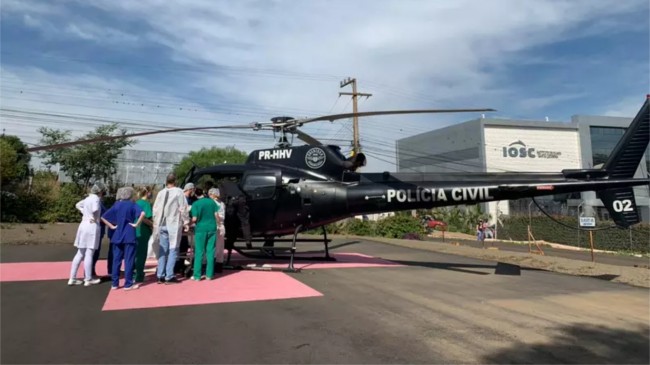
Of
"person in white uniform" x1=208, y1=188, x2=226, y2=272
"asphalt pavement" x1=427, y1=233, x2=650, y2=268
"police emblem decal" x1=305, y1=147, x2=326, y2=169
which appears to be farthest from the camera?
"asphalt pavement" x1=427, y1=233, x2=650, y2=268

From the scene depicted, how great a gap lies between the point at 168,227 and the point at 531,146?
63.8 m

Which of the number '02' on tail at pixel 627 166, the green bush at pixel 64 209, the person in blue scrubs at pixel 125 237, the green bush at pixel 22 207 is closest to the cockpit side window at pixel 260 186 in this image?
the person in blue scrubs at pixel 125 237

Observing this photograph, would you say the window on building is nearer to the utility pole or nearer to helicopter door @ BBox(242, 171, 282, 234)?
the utility pole

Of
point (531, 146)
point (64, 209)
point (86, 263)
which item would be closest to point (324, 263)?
point (86, 263)

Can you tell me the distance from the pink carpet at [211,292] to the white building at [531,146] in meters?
54.0

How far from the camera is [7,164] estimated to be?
24.5 meters

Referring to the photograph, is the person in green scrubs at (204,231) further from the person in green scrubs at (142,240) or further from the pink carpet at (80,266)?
the pink carpet at (80,266)

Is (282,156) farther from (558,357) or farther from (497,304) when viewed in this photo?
(558,357)

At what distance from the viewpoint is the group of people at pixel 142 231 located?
23.5 ft

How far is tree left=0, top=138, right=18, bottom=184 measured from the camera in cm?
2370

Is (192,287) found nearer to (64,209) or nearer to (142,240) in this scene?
(142,240)

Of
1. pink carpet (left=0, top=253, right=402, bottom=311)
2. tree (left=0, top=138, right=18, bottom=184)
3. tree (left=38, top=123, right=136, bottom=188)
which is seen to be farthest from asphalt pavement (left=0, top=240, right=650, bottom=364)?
tree (left=38, top=123, right=136, bottom=188)

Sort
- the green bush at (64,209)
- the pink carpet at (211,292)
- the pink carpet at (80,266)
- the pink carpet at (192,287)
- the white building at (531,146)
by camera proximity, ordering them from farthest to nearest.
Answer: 1. the white building at (531,146)
2. the green bush at (64,209)
3. the pink carpet at (80,266)
4. the pink carpet at (192,287)
5. the pink carpet at (211,292)

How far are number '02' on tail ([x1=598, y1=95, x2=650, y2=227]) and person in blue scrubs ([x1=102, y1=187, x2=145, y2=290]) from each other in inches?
376
